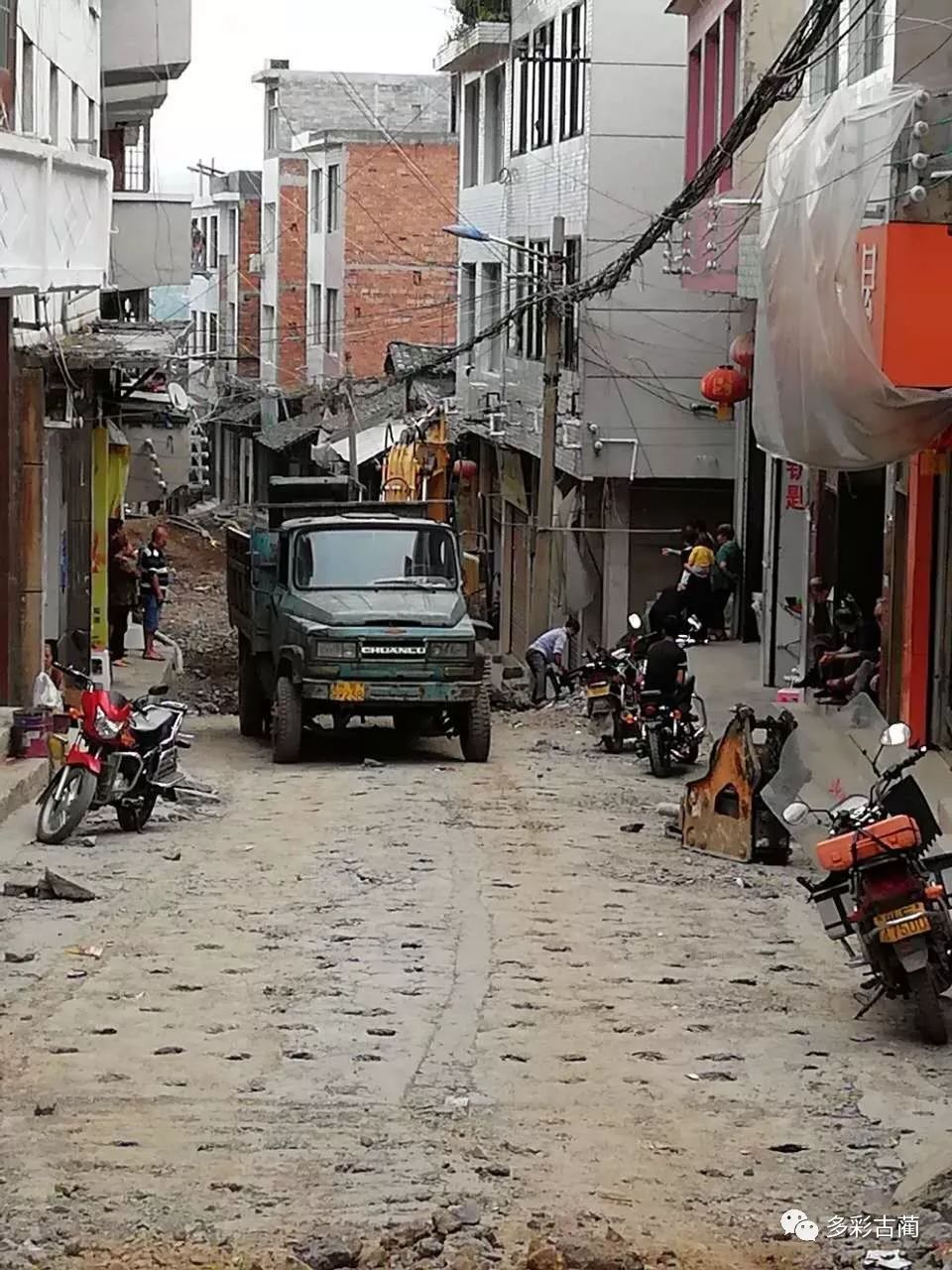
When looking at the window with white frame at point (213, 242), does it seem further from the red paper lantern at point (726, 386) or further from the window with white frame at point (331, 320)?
the red paper lantern at point (726, 386)

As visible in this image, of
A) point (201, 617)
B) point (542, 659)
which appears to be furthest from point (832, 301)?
point (201, 617)

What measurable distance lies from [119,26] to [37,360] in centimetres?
1000

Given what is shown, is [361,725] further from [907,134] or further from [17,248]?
[907,134]

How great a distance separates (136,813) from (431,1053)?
666 cm

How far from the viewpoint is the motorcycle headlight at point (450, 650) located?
64.6ft

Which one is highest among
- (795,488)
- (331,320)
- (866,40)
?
(866,40)

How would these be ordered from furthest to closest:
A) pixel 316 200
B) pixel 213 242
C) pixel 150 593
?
pixel 213 242 → pixel 316 200 → pixel 150 593

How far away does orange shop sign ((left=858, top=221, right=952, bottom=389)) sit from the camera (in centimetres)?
1383

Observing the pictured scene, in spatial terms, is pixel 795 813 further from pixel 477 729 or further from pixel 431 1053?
pixel 477 729

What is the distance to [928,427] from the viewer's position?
15.0m

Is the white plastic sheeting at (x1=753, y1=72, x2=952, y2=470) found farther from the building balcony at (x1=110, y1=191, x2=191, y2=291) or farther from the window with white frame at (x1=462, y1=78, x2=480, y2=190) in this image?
the window with white frame at (x1=462, y1=78, x2=480, y2=190)

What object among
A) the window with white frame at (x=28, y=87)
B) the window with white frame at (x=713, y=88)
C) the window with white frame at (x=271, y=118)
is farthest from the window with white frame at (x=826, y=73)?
the window with white frame at (x=271, y=118)

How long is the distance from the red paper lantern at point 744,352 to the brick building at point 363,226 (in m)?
A: 25.3

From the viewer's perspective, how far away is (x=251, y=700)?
22.6m
